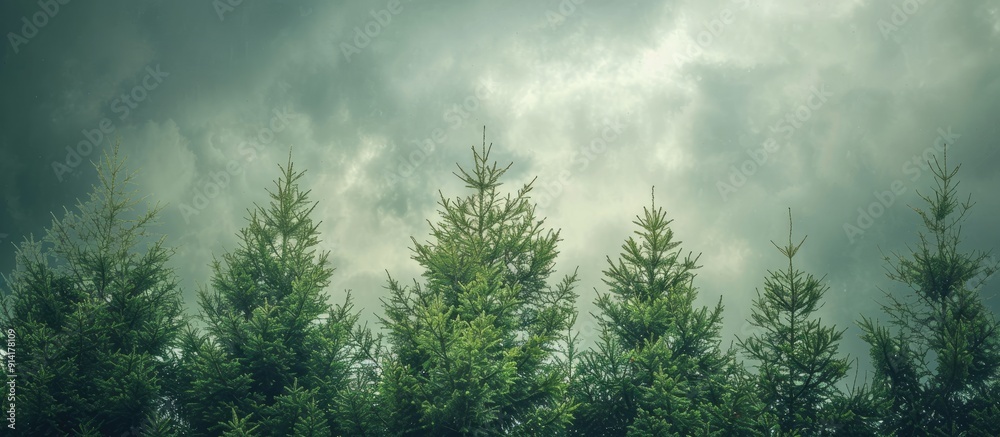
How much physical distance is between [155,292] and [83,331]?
2.19 meters

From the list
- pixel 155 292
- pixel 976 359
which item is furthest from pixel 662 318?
pixel 155 292

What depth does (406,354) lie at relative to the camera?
12.0 m

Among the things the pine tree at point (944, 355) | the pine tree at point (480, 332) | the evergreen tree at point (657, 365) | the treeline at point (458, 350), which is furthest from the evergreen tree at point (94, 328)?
the pine tree at point (944, 355)

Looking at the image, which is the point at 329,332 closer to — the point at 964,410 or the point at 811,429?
the point at 811,429

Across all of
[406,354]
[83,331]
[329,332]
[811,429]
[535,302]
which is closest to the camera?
[811,429]

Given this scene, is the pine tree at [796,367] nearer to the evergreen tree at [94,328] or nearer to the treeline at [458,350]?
the treeline at [458,350]

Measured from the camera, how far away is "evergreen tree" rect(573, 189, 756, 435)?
37.0 feet

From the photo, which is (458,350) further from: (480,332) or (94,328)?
(94,328)

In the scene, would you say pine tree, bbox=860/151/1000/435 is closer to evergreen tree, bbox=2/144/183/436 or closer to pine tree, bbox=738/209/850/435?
pine tree, bbox=738/209/850/435

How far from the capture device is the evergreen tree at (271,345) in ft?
38.3

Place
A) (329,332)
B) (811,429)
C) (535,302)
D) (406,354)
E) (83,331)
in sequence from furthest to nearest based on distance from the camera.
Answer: (535,302) → (329,332) → (83,331) → (406,354) → (811,429)

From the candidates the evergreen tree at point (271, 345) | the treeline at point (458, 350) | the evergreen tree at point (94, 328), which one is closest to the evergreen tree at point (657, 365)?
the treeline at point (458, 350)

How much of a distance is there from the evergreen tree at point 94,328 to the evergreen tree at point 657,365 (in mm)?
10777

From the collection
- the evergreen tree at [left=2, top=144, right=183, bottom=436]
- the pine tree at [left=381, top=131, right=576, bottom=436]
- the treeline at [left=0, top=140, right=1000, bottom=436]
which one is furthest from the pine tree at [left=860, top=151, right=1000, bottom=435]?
the evergreen tree at [left=2, top=144, right=183, bottom=436]
